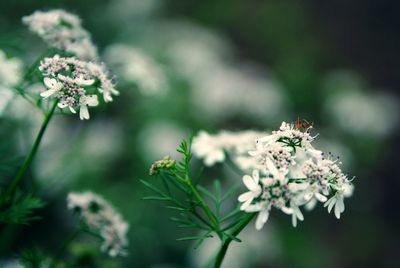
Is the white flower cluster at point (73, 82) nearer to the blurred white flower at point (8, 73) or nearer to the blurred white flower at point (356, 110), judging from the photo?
the blurred white flower at point (8, 73)

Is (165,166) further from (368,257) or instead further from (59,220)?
(368,257)

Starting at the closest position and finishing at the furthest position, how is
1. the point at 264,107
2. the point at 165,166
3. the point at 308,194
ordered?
1. the point at 308,194
2. the point at 165,166
3. the point at 264,107

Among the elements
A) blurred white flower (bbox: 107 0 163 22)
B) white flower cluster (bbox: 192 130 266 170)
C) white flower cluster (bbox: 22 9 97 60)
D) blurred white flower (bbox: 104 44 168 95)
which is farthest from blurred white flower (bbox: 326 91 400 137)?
white flower cluster (bbox: 22 9 97 60)

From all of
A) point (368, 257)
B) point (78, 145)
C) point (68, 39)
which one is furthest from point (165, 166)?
point (368, 257)

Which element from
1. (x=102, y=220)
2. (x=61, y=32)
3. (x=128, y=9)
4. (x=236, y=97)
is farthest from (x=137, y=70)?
(x=128, y=9)

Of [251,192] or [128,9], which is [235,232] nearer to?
[251,192]

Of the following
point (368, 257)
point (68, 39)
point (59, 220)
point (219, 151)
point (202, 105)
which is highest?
point (202, 105)

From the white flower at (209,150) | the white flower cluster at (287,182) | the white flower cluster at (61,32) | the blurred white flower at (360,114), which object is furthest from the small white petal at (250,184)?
the blurred white flower at (360,114)
